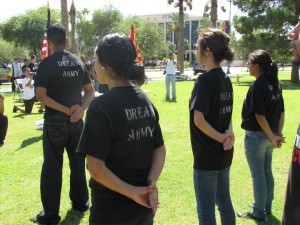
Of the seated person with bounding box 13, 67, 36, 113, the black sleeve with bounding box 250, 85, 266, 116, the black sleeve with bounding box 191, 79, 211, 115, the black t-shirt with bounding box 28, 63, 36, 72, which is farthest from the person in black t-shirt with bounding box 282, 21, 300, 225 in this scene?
the black t-shirt with bounding box 28, 63, 36, 72

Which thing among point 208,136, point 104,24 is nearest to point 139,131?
point 208,136

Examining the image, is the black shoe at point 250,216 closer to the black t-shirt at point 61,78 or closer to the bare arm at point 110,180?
the black t-shirt at point 61,78

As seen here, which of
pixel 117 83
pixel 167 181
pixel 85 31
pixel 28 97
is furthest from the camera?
pixel 85 31

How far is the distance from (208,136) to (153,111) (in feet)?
2.74

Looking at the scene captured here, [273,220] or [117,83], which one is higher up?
[117,83]

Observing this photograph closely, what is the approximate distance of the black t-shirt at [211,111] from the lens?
293 cm

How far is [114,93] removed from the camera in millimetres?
2105

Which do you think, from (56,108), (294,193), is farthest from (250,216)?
(294,193)

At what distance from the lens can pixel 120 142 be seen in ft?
6.89

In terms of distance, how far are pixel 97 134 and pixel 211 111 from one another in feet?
4.18

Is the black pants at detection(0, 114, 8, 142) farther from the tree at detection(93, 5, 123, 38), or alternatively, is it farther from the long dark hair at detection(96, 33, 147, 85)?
the tree at detection(93, 5, 123, 38)

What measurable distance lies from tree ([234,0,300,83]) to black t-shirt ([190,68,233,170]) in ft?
67.8

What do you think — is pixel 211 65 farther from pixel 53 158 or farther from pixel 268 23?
pixel 268 23

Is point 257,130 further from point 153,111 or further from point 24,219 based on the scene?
point 24,219
